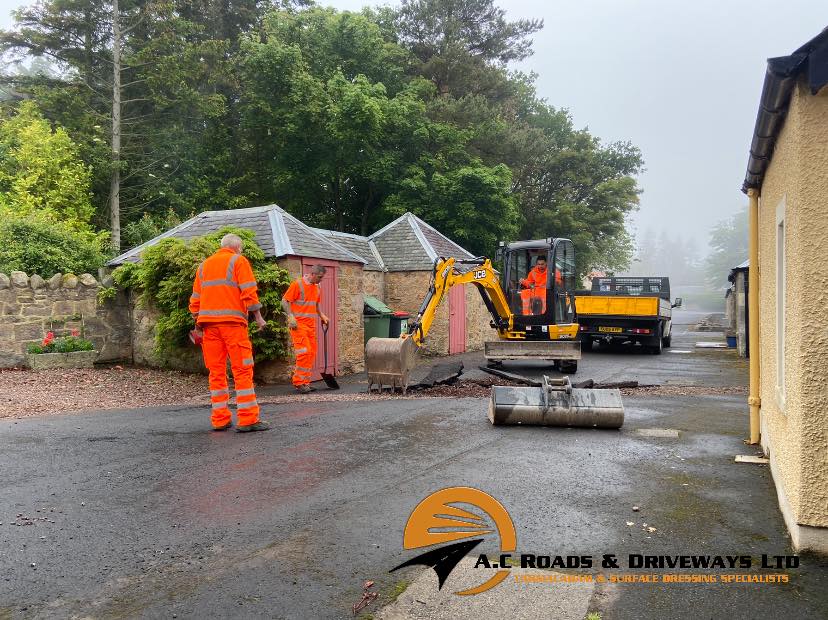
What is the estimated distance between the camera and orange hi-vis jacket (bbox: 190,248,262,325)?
276 inches

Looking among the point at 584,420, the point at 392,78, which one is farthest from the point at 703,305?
the point at 584,420

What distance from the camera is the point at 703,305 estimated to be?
9944cm

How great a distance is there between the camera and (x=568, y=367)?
48.2 feet

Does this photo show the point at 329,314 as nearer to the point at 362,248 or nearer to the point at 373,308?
the point at 373,308

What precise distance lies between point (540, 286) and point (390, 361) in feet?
19.3

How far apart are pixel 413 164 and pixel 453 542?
2662cm

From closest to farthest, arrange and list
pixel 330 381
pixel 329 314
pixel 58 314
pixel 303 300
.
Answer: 1. pixel 303 300
2. pixel 330 381
3. pixel 58 314
4. pixel 329 314

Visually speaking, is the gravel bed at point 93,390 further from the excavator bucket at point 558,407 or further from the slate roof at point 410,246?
the slate roof at point 410,246

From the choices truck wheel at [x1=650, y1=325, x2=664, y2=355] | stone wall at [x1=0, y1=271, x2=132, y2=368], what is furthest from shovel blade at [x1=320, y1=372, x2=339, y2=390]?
Result: truck wheel at [x1=650, y1=325, x2=664, y2=355]

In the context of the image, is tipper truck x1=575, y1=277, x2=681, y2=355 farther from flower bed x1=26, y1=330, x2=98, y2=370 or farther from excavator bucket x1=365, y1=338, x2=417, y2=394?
flower bed x1=26, y1=330, x2=98, y2=370

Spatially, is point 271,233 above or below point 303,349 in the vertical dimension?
above

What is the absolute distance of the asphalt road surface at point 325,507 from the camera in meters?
3.18

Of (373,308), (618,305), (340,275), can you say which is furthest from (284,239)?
(618,305)

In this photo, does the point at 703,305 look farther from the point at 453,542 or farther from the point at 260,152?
the point at 453,542
